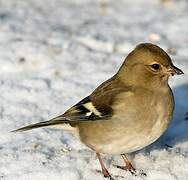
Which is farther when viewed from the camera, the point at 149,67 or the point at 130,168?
the point at 130,168

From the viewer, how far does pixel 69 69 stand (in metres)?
6.50

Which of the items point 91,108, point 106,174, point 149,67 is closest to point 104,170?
point 106,174

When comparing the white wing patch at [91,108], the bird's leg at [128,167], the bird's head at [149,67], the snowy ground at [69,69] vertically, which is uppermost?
the bird's head at [149,67]

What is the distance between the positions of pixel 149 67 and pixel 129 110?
385 mm

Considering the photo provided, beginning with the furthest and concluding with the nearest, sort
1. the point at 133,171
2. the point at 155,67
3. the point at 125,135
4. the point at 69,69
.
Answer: the point at 69,69 < the point at 133,171 < the point at 155,67 < the point at 125,135

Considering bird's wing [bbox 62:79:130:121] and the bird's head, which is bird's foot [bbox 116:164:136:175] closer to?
bird's wing [bbox 62:79:130:121]

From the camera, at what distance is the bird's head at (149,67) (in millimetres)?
4672

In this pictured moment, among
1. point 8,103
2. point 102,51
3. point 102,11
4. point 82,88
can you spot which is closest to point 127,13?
point 102,11

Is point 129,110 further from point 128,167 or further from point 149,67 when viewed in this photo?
point 128,167

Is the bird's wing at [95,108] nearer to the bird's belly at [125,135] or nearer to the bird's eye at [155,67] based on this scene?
the bird's belly at [125,135]

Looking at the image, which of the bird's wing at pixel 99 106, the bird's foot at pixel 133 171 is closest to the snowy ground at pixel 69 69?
the bird's foot at pixel 133 171

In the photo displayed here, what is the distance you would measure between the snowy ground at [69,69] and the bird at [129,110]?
285 mm

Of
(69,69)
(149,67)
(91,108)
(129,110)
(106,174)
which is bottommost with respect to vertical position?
(69,69)

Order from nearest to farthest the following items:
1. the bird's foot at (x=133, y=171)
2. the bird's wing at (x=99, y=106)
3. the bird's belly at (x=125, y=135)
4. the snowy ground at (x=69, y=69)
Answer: the bird's belly at (x=125, y=135) < the bird's wing at (x=99, y=106) < the bird's foot at (x=133, y=171) < the snowy ground at (x=69, y=69)
